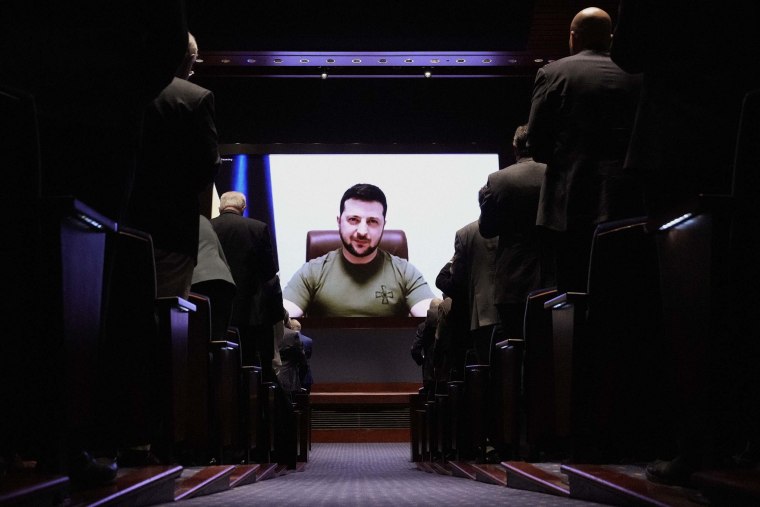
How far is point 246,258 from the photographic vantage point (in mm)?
4629

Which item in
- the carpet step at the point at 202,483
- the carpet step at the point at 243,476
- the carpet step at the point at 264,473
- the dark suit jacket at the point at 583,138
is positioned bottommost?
the carpet step at the point at 264,473

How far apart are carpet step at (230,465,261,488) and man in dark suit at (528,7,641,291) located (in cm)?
129

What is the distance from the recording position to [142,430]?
2.19 m

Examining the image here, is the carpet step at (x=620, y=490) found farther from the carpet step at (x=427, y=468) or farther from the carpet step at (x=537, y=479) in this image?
the carpet step at (x=427, y=468)

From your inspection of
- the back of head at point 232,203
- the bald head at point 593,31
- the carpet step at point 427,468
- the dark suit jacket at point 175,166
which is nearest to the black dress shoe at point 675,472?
the dark suit jacket at point 175,166

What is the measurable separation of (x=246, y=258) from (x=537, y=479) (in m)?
2.63

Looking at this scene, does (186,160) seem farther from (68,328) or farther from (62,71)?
(68,328)

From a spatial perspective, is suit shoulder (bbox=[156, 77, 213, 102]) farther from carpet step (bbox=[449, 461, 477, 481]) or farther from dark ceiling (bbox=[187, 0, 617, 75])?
dark ceiling (bbox=[187, 0, 617, 75])

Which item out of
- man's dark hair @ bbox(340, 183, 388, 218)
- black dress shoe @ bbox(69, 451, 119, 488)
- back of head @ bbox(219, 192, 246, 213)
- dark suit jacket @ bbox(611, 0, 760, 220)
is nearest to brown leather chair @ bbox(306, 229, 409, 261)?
man's dark hair @ bbox(340, 183, 388, 218)

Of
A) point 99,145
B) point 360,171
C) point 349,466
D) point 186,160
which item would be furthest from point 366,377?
point 99,145

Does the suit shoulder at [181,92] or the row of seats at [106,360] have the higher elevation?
the suit shoulder at [181,92]

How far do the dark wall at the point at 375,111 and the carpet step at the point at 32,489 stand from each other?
7.93 metres

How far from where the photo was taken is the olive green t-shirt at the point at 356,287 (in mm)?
9047

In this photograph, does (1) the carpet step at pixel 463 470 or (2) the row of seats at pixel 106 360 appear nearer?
(2) the row of seats at pixel 106 360
